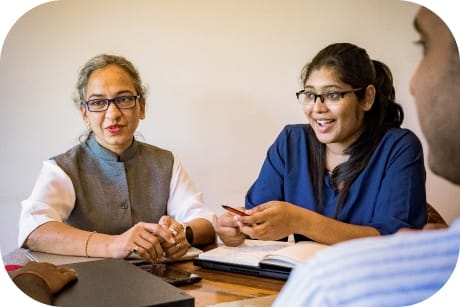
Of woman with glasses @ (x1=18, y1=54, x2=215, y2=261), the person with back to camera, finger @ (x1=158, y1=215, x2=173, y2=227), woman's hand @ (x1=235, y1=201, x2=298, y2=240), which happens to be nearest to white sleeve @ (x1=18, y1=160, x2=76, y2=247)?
woman with glasses @ (x1=18, y1=54, x2=215, y2=261)

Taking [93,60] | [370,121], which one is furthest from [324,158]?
[93,60]

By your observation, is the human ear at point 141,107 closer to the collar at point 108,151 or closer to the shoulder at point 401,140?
the collar at point 108,151

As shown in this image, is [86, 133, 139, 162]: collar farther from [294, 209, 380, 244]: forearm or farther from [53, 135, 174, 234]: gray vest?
[294, 209, 380, 244]: forearm

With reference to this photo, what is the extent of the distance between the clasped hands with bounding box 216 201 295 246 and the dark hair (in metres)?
0.05

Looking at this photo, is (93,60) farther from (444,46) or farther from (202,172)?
(444,46)

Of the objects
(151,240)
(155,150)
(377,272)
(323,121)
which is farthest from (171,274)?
(377,272)

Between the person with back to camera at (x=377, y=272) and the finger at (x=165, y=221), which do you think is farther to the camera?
the finger at (x=165, y=221)

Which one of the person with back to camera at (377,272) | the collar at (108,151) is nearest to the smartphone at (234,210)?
the collar at (108,151)

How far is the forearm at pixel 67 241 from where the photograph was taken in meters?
0.70

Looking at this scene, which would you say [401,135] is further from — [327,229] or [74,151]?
[74,151]

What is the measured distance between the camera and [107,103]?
2.23 ft

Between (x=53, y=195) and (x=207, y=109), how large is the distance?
8.3 inches

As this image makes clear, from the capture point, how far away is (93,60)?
67 centimetres

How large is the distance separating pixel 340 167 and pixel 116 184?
28cm
